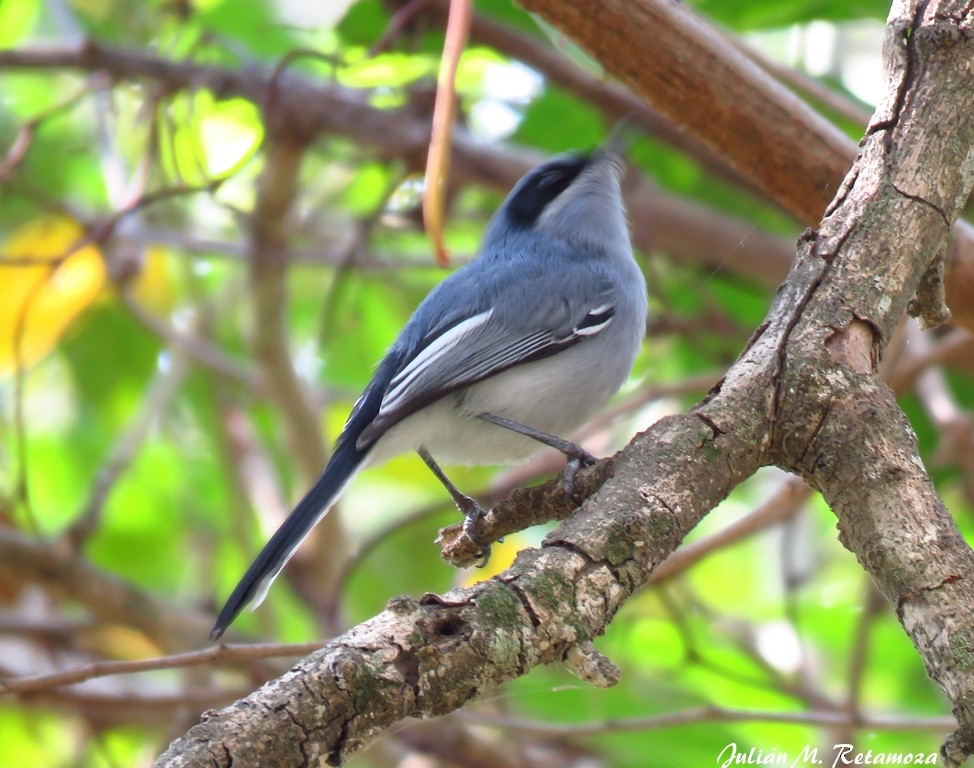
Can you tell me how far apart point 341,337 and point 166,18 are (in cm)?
140

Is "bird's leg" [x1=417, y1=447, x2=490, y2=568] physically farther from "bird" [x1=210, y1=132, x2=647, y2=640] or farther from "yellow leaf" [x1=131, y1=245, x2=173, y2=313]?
"yellow leaf" [x1=131, y1=245, x2=173, y2=313]

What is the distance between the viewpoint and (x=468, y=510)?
2455mm

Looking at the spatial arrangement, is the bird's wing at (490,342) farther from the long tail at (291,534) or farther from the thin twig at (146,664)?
the thin twig at (146,664)

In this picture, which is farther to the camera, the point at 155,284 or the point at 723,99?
the point at 155,284

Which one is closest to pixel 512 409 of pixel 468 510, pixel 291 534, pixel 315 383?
pixel 468 510

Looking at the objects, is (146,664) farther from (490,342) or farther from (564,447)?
(490,342)

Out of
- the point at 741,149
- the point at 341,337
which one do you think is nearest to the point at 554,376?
the point at 741,149

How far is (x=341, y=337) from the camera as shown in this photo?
459 cm

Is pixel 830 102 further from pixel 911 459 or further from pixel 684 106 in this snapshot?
pixel 911 459

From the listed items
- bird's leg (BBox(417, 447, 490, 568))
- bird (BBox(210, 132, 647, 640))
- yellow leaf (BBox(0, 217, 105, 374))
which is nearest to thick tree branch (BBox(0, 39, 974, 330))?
yellow leaf (BBox(0, 217, 105, 374))

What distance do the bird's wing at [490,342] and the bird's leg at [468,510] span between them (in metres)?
0.19

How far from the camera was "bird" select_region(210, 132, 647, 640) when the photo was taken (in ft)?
8.50

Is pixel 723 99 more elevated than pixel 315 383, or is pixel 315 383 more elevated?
pixel 723 99

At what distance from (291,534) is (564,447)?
575 mm
